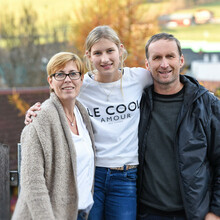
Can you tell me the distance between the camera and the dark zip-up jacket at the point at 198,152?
2.47 metres

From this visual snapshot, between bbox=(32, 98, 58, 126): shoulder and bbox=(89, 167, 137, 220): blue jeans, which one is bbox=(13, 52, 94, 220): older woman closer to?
bbox=(32, 98, 58, 126): shoulder

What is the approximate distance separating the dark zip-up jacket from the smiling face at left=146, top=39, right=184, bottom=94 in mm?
132

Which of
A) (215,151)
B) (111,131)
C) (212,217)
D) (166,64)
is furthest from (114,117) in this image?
(212,217)

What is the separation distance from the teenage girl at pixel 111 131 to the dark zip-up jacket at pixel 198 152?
0.37m

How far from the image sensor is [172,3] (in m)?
21.7

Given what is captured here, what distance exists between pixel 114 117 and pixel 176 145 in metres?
0.51

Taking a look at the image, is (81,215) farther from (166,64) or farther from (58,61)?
(166,64)

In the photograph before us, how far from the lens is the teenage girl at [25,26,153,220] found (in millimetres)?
2633

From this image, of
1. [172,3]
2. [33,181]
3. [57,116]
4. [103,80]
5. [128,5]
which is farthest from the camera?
[172,3]

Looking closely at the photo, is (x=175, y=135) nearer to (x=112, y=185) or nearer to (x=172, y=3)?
(x=112, y=185)

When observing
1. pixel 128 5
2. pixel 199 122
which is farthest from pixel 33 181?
pixel 128 5

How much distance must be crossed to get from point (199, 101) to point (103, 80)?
29.2 inches

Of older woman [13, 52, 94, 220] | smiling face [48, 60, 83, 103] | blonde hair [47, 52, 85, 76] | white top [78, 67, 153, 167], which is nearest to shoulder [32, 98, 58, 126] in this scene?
older woman [13, 52, 94, 220]

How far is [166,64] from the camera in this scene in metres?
2.59
